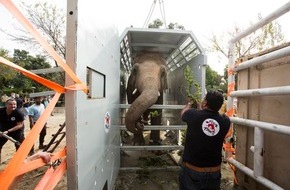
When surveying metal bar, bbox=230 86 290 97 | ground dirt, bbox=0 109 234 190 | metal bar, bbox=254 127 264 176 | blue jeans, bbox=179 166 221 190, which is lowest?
ground dirt, bbox=0 109 234 190

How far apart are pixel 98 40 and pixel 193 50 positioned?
127 inches

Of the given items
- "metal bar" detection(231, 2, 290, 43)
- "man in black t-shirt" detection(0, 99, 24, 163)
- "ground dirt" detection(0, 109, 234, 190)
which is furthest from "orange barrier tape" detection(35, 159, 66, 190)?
"man in black t-shirt" detection(0, 99, 24, 163)

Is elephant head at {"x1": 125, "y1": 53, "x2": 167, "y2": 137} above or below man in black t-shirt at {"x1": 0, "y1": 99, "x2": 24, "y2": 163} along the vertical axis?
above

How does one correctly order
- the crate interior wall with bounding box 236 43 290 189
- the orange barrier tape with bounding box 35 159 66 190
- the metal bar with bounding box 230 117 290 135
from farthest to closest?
the crate interior wall with bounding box 236 43 290 189 → the metal bar with bounding box 230 117 290 135 → the orange barrier tape with bounding box 35 159 66 190

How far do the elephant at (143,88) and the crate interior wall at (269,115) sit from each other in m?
1.60

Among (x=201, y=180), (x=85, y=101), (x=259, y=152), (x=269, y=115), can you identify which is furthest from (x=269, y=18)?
(x=85, y=101)

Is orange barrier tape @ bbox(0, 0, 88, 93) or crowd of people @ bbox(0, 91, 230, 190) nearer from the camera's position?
orange barrier tape @ bbox(0, 0, 88, 93)

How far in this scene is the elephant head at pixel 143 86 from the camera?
4.28 metres

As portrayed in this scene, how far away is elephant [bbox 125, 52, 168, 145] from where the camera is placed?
4293mm

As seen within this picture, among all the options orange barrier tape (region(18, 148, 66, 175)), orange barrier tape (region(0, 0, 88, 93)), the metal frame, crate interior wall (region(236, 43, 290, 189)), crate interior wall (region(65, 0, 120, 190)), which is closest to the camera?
orange barrier tape (region(0, 0, 88, 93))

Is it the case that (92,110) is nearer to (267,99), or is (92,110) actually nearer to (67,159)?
(67,159)

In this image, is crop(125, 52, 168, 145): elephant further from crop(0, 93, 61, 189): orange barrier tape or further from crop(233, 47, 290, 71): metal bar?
crop(0, 93, 61, 189): orange barrier tape

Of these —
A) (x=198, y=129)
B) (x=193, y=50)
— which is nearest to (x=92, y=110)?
(x=198, y=129)

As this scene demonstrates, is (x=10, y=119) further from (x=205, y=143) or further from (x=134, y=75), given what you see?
(x=205, y=143)
